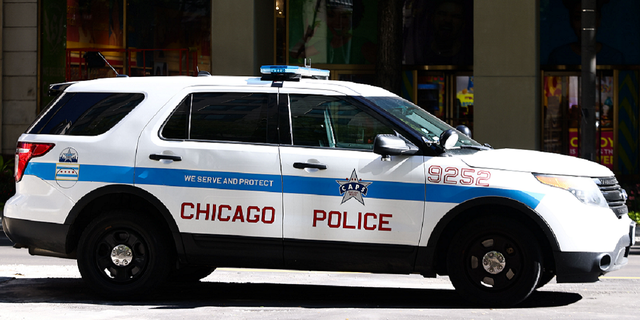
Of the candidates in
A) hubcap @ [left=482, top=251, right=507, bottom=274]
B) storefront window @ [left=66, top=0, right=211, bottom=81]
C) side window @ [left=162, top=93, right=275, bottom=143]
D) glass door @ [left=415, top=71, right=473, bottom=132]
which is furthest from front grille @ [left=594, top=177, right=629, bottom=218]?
storefront window @ [left=66, top=0, right=211, bottom=81]

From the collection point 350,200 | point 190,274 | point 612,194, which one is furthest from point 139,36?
point 612,194

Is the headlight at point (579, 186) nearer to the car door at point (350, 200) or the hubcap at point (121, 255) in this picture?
the car door at point (350, 200)

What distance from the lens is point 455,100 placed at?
1927 centimetres

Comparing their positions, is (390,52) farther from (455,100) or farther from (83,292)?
(83,292)

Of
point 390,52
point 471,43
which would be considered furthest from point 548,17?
point 390,52

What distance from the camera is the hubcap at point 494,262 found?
22.0ft

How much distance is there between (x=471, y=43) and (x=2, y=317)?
1413cm

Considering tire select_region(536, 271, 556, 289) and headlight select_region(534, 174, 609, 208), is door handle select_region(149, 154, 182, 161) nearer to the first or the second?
headlight select_region(534, 174, 609, 208)

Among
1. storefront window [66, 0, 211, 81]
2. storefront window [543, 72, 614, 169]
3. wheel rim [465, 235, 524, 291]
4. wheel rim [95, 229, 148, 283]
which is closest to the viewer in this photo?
wheel rim [465, 235, 524, 291]

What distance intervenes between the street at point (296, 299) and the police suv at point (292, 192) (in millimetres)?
279

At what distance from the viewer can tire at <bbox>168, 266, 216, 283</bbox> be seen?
811 centimetres

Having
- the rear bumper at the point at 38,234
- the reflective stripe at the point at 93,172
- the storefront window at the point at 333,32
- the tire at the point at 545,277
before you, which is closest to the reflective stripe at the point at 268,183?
A: the reflective stripe at the point at 93,172

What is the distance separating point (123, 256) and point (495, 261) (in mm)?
3048

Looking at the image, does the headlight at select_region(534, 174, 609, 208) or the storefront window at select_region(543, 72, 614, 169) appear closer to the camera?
the headlight at select_region(534, 174, 609, 208)
